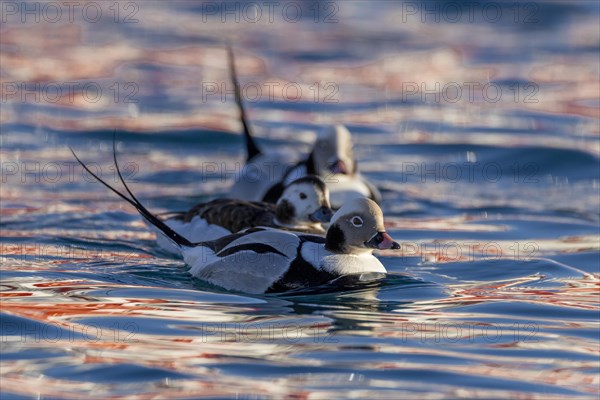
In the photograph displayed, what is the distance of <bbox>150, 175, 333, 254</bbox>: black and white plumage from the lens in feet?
32.4

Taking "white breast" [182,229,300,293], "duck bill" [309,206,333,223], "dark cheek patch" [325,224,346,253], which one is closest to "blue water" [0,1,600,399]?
"white breast" [182,229,300,293]

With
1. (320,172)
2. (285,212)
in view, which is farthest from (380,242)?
(320,172)

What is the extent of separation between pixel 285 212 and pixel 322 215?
28 cm

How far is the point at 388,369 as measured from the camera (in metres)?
6.80

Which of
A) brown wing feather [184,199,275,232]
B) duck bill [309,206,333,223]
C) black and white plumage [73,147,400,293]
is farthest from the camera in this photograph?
brown wing feather [184,199,275,232]

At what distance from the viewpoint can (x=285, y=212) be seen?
9922 millimetres

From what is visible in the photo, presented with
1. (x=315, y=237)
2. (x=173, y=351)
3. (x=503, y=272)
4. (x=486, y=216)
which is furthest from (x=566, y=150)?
(x=173, y=351)

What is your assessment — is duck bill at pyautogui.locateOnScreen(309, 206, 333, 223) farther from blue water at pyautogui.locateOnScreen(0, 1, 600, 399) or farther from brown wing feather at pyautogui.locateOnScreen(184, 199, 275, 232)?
blue water at pyautogui.locateOnScreen(0, 1, 600, 399)

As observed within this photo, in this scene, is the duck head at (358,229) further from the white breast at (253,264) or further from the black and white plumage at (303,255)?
the white breast at (253,264)

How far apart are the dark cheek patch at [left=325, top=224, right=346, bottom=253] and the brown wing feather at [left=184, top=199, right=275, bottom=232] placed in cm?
135

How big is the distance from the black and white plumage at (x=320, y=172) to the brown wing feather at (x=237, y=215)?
182cm

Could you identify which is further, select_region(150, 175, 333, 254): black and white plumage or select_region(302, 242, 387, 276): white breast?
select_region(150, 175, 333, 254): black and white plumage

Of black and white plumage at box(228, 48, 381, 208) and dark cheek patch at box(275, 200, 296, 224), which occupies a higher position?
black and white plumage at box(228, 48, 381, 208)

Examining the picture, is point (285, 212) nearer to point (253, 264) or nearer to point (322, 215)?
point (322, 215)
